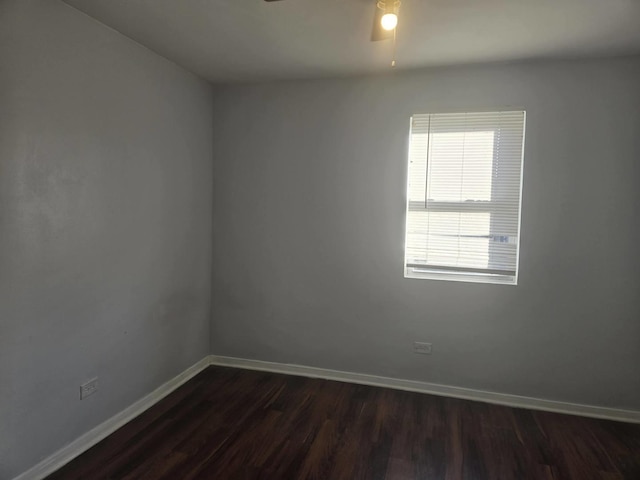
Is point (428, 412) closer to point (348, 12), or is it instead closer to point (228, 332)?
point (228, 332)

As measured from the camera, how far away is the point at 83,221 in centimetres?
227

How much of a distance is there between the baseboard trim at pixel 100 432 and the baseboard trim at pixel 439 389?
0.57 m

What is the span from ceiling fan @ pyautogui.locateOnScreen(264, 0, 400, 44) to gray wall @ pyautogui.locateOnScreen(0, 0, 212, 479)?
5.52 feet

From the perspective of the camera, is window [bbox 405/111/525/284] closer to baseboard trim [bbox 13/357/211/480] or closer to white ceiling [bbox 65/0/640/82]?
white ceiling [bbox 65/0/640/82]

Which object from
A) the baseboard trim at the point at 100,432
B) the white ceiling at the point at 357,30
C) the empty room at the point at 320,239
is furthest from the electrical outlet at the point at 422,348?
the white ceiling at the point at 357,30

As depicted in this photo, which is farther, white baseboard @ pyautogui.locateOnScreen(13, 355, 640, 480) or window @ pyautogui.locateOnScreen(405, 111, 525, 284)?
window @ pyautogui.locateOnScreen(405, 111, 525, 284)

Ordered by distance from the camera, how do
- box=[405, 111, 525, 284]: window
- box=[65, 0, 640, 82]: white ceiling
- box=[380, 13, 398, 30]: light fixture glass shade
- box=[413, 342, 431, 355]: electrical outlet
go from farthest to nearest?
1. box=[413, 342, 431, 355]: electrical outlet
2. box=[405, 111, 525, 284]: window
3. box=[65, 0, 640, 82]: white ceiling
4. box=[380, 13, 398, 30]: light fixture glass shade

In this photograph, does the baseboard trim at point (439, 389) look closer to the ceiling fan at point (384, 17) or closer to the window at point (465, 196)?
the window at point (465, 196)

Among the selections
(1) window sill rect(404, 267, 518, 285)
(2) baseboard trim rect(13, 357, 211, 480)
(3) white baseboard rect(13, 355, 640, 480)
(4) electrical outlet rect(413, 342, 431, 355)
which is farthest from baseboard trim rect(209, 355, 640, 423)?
(1) window sill rect(404, 267, 518, 285)

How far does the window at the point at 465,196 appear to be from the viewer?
9.77ft

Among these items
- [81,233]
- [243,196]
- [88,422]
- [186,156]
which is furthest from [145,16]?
[88,422]

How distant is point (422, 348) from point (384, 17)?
2.45 metres

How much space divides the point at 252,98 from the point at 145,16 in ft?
4.11

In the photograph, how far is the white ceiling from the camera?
207 cm
